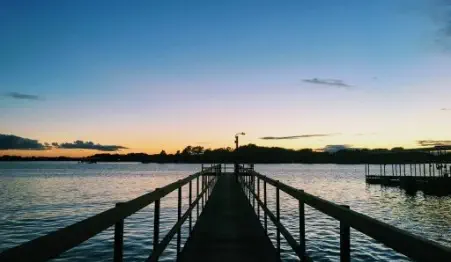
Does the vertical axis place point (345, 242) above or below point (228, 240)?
above

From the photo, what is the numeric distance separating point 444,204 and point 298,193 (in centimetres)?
3679

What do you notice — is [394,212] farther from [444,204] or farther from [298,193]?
[298,193]

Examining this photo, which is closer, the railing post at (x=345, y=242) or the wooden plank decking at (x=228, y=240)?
the railing post at (x=345, y=242)

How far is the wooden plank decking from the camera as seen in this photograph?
6.34 m

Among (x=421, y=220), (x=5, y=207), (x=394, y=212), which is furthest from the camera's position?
(x=5, y=207)

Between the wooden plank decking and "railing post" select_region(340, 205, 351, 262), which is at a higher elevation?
"railing post" select_region(340, 205, 351, 262)

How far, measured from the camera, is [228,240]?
759 cm

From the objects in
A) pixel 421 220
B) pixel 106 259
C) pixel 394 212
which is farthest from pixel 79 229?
pixel 394 212

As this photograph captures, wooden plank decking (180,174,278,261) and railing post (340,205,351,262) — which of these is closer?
railing post (340,205,351,262)

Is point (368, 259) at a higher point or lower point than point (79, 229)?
lower

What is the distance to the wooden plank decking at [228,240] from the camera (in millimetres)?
6340

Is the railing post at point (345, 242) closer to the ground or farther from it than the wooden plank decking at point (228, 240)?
farther from it

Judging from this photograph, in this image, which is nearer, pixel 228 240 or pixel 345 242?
pixel 345 242

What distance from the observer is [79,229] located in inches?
79.2
